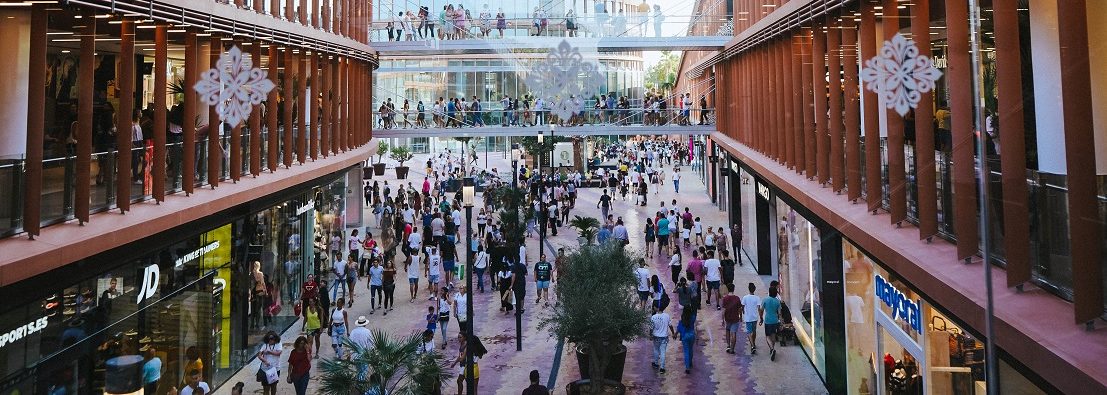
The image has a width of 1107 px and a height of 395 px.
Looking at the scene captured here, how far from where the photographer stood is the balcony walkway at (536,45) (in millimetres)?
30062

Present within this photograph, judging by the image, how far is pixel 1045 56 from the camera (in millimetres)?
8156

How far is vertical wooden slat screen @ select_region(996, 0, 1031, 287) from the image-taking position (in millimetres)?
7430

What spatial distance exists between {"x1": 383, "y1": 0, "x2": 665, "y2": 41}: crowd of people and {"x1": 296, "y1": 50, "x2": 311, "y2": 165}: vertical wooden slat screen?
11036 mm

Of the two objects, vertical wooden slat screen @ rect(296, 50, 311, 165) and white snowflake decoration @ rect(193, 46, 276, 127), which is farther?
vertical wooden slat screen @ rect(296, 50, 311, 165)

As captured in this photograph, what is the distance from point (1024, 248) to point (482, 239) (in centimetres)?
2454

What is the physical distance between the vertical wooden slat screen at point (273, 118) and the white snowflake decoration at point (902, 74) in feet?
40.9

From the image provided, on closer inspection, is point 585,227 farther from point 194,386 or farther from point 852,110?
point 194,386

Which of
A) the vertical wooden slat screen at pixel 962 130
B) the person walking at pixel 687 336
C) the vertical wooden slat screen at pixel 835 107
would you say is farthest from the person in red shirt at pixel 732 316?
the vertical wooden slat screen at pixel 962 130

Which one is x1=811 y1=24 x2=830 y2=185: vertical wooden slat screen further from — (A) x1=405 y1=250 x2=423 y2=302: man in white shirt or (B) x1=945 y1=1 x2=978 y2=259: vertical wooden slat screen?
(A) x1=405 y1=250 x2=423 y2=302: man in white shirt

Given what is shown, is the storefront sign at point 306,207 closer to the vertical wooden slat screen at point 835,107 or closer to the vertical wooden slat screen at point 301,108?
the vertical wooden slat screen at point 301,108

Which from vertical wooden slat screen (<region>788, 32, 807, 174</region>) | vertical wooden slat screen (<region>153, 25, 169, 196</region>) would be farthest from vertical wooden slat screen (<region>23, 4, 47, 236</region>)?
vertical wooden slat screen (<region>788, 32, 807, 174</region>)

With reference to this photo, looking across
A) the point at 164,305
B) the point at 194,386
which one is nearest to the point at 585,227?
the point at 164,305

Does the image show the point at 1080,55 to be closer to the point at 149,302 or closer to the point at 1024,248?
the point at 1024,248

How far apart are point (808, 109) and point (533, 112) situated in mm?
19269
